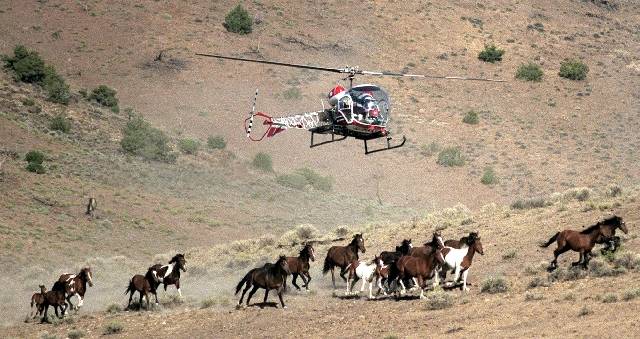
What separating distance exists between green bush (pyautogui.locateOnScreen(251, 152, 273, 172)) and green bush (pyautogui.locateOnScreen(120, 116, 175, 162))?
579 cm

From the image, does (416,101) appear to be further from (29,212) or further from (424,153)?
(29,212)

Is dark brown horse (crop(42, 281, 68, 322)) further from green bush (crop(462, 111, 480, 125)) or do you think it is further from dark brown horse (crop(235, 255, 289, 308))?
green bush (crop(462, 111, 480, 125))

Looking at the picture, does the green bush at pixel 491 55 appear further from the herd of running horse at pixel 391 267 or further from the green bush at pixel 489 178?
the herd of running horse at pixel 391 267

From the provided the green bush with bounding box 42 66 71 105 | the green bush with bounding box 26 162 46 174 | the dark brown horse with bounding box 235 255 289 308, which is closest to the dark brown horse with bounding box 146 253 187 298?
the dark brown horse with bounding box 235 255 289 308

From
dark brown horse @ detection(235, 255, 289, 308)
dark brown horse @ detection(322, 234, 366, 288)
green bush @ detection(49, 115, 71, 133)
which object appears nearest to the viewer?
dark brown horse @ detection(235, 255, 289, 308)

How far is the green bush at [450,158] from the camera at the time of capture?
270 feet

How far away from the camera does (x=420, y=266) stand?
28766mm

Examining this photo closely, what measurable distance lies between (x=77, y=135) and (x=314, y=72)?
989 inches

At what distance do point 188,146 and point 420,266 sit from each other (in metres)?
51.3

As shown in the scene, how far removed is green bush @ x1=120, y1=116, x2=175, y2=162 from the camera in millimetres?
75381

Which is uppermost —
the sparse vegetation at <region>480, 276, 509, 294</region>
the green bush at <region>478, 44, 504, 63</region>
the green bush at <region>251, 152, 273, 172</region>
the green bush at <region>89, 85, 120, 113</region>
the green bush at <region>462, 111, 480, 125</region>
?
the green bush at <region>478, 44, 504, 63</region>

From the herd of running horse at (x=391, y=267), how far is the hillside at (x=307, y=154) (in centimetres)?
79

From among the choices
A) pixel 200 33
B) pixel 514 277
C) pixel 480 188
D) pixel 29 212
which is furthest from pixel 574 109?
pixel 514 277

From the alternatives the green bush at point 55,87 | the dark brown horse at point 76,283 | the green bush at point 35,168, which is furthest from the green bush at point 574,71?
the dark brown horse at point 76,283
